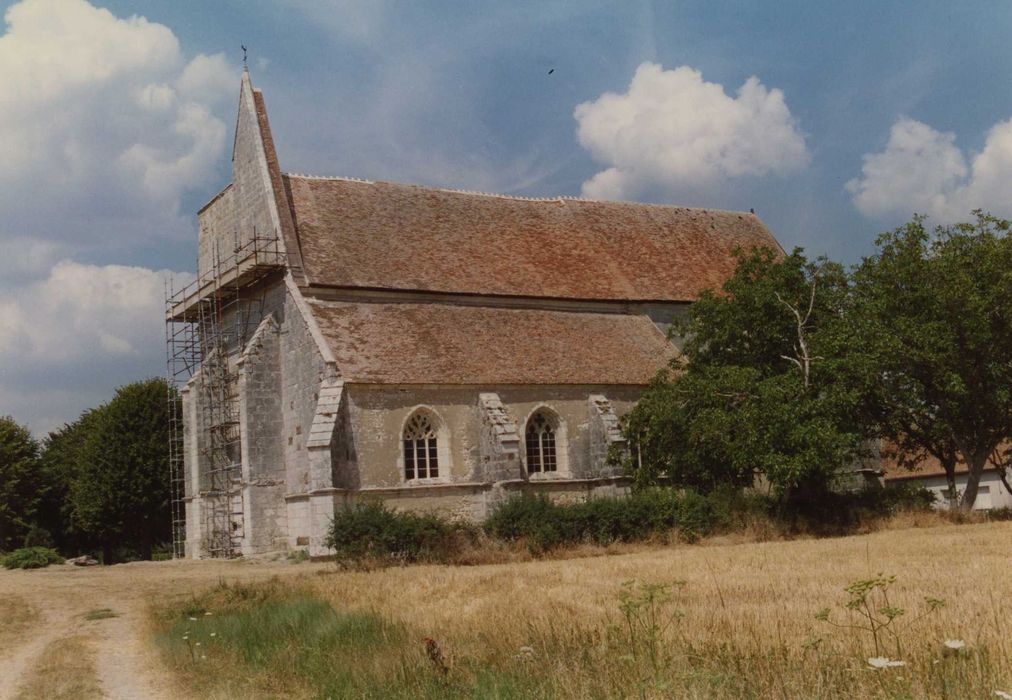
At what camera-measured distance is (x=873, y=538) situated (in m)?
23.0

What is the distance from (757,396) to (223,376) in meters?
16.8

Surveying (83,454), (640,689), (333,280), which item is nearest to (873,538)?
(333,280)

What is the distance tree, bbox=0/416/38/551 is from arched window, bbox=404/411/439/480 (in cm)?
2235

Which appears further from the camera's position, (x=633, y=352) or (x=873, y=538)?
(x=633, y=352)

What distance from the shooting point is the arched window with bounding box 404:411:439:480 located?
90.4 feet

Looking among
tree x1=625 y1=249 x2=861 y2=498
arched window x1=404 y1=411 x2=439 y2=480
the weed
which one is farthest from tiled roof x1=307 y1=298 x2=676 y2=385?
the weed

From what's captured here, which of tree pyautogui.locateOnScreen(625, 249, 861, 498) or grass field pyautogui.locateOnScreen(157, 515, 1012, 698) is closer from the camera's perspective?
grass field pyautogui.locateOnScreen(157, 515, 1012, 698)

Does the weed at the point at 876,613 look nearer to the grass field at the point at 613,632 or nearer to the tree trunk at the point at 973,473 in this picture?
the grass field at the point at 613,632

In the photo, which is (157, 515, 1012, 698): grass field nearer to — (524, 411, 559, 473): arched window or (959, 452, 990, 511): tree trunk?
(524, 411, 559, 473): arched window

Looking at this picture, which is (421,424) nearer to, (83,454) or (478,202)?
(478,202)

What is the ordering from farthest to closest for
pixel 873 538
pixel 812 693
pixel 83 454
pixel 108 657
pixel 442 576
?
pixel 83 454, pixel 873 538, pixel 442 576, pixel 108 657, pixel 812 693

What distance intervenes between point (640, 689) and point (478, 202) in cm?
3065

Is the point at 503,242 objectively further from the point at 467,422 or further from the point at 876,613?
the point at 876,613

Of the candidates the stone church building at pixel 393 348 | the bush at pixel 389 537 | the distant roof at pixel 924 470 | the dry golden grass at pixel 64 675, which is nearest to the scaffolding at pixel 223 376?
the stone church building at pixel 393 348
